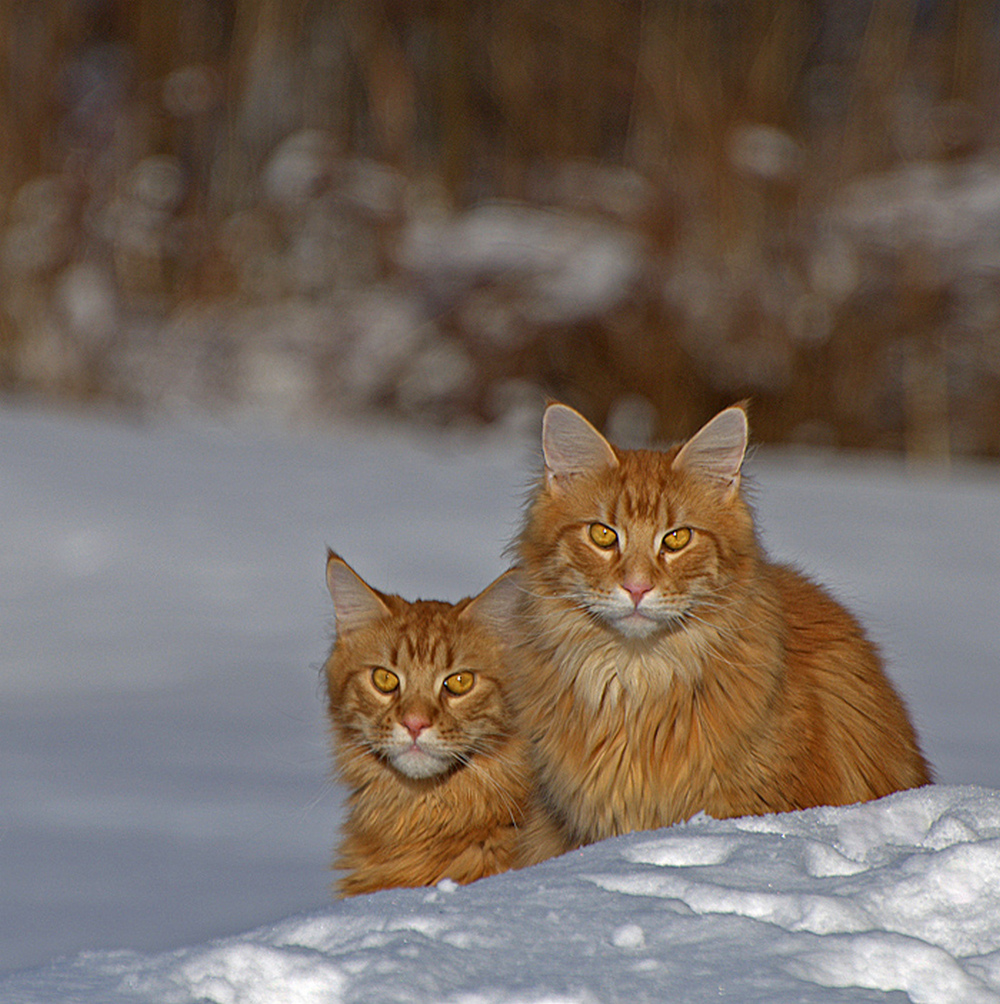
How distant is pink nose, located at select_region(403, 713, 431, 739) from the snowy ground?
41 centimetres

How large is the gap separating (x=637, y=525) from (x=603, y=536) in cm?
7

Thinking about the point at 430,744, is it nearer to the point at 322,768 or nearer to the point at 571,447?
the point at 571,447

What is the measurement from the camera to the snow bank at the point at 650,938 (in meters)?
1.71

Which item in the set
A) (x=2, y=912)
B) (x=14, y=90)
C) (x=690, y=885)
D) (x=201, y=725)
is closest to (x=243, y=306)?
(x=14, y=90)

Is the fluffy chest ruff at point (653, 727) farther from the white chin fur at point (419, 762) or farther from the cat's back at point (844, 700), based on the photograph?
the white chin fur at point (419, 762)

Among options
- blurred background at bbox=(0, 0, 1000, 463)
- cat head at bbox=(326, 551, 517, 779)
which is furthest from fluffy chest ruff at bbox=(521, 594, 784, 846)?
blurred background at bbox=(0, 0, 1000, 463)

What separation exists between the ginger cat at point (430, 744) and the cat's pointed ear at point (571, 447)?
0.29 meters

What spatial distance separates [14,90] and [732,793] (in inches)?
325

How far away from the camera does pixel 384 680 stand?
2854 millimetres

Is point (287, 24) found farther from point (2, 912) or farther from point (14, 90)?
point (2, 912)

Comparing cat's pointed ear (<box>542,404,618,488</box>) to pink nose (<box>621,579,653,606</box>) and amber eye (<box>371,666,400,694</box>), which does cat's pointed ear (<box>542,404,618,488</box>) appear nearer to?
pink nose (<box>621,579,653,606</box>)

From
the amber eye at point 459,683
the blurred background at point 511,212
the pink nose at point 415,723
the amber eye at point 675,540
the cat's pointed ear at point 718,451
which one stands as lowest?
the pink nose at point 415,723

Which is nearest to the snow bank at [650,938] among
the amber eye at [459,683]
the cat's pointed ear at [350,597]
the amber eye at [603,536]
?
the amber eye at [603,536]

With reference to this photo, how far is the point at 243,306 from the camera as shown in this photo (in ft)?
30.3
